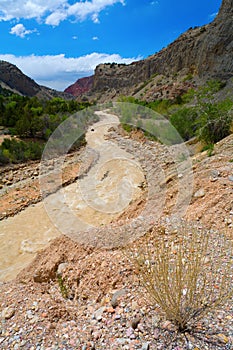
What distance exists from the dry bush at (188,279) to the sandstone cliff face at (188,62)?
2369cm

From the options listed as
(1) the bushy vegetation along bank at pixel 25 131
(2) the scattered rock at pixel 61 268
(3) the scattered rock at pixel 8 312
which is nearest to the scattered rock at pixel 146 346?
(3) the scattered rock at pixel 8 312

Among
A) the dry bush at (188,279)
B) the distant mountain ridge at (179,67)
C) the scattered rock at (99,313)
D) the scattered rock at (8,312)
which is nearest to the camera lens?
the dry bush at (188,279)

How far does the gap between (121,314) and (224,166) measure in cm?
399

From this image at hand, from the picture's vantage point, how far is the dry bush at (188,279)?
6.63ft

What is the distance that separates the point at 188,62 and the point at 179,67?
2.31 m

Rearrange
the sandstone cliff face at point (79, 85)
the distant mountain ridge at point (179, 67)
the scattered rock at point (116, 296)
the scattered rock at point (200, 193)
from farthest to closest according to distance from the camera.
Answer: the sandstone cliff face at point (79, 85) < the distant mountain ridge at point (179, 67) < the scattered rock at point (200, 193) < the scattered rock at point (116, 296)

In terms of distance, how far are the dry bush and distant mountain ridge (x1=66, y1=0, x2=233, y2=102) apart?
22722 mm

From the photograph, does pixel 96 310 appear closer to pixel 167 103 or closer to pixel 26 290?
pixel 26 290

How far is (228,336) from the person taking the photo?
189 centimetres

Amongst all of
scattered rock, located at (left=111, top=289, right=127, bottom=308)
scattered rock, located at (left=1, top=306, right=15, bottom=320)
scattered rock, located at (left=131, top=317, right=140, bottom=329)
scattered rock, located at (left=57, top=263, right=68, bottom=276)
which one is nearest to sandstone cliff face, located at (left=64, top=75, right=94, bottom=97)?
scattered rock, located at (left=57, top=263, right=68, bottom=276)

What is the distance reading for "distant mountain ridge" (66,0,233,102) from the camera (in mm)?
25875

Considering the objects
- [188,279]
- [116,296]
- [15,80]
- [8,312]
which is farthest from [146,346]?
[15,80]

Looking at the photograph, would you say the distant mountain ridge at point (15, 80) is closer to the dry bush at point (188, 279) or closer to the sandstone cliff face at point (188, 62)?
the sandstone cliff face at point (188, 62)

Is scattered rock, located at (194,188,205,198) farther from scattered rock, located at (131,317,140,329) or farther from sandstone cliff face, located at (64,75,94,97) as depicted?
sandstone cliff face, located at (64,75,94,97)
